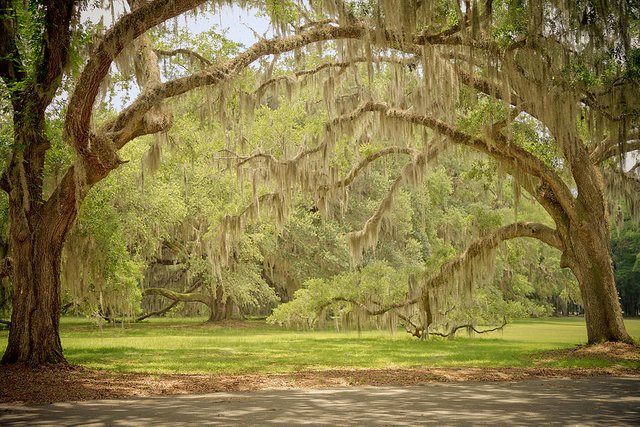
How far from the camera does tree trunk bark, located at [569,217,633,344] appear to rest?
14141 millimetres

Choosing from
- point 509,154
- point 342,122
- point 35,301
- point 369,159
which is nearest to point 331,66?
point 342,122

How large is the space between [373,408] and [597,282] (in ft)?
29.6

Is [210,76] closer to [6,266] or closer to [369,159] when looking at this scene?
[6,266]

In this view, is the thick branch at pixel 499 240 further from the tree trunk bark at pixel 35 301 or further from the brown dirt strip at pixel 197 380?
the tree trunk bark at pixel 35 301

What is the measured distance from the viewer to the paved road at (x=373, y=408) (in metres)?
6.25

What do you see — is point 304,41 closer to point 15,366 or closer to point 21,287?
point 21,287

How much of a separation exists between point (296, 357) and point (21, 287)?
5.73m

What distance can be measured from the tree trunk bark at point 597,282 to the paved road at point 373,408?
5631mm

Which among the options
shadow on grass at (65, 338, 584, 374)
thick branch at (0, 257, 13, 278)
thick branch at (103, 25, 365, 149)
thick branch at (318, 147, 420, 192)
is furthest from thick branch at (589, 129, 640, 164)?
thick branch at (0, 257, 13, 278)

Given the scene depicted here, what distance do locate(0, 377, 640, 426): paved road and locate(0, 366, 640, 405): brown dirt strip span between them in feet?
1.92

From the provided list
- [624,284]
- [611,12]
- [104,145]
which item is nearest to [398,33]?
[611,12]

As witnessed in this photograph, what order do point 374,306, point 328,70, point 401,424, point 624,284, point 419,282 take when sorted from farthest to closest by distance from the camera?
point 624,284 < point 374,306 < point 419,282 < point 328,70 < point 401,424

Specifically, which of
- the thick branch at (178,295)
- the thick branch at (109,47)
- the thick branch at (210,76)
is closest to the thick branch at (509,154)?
the thick branch at (210,76)

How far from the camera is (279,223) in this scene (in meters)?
17.8
